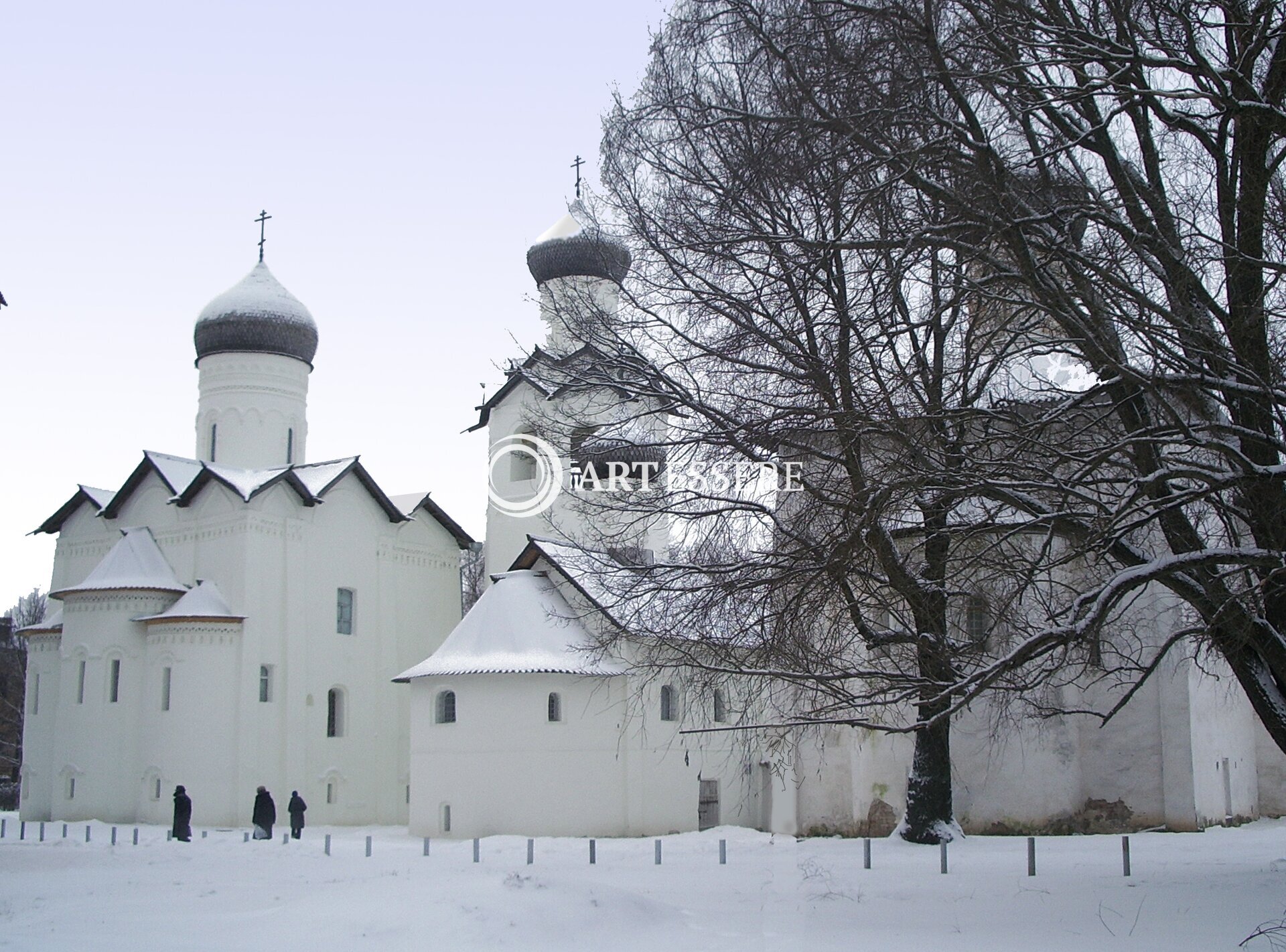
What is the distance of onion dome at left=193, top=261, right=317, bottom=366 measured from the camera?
33.6m

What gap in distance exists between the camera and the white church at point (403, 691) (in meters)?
23.3

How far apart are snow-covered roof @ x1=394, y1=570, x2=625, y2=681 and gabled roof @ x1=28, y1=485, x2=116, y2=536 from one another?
1081 centimetres

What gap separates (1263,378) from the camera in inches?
368

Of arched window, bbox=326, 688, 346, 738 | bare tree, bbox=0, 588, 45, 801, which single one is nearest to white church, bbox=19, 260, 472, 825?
arched window, bbox=326, 688, 346, 738

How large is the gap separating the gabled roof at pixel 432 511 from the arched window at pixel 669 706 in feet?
31.0

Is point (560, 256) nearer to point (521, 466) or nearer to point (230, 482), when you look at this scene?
point (521, 466)

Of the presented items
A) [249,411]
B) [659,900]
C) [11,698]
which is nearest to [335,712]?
[249,411]

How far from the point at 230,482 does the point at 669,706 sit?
11.2 meters

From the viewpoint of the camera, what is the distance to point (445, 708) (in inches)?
1029

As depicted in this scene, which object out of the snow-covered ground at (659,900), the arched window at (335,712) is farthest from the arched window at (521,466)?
the snow-covered ground at (659,900)

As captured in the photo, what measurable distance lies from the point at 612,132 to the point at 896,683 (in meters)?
6.02

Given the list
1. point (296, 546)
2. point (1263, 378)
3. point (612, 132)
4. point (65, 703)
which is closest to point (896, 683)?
point (1263, 378)

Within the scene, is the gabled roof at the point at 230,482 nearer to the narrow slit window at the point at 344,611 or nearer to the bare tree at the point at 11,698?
the narrow slit window at the point at 344,611

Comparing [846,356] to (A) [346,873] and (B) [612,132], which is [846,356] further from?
(A) [346,873]
